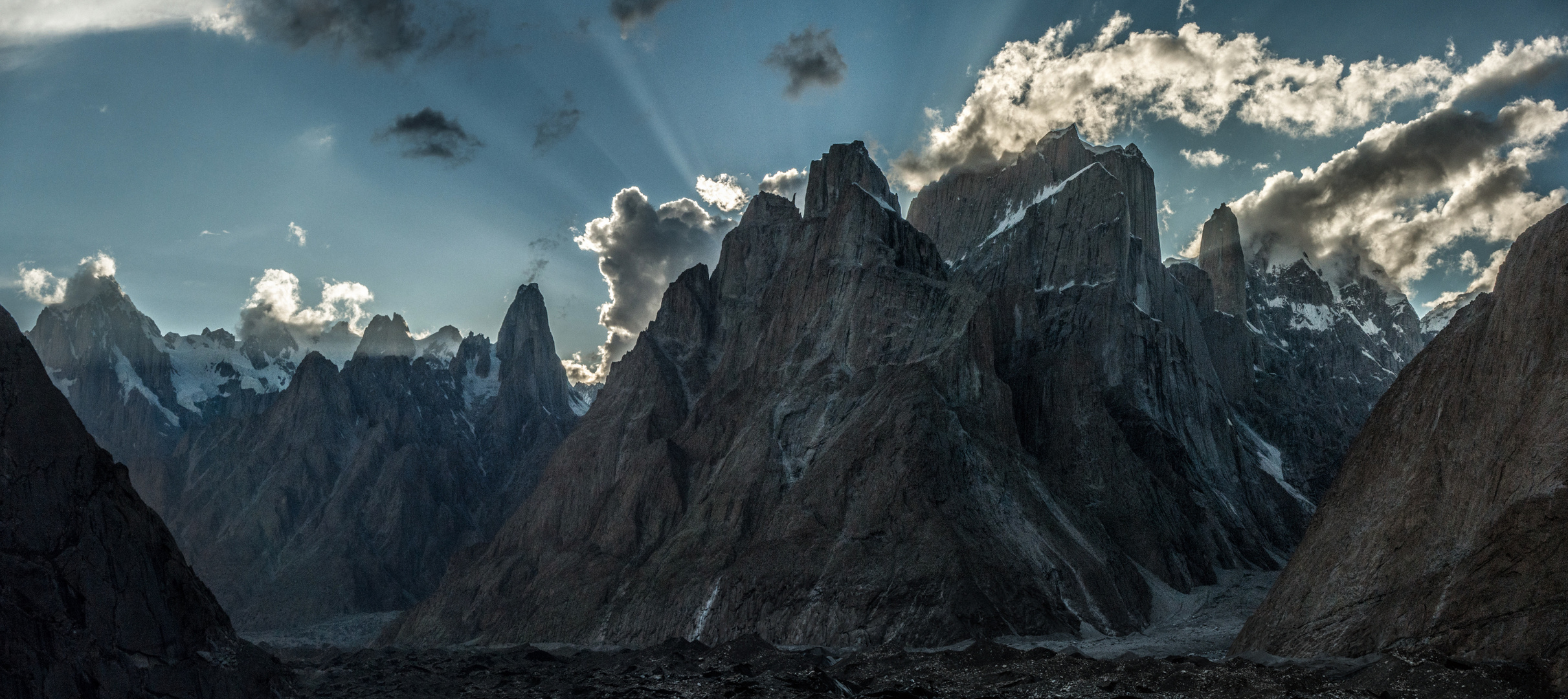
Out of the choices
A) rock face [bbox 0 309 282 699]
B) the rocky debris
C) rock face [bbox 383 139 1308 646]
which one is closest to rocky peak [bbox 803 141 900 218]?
rock face [bbox 383 139 1308 646]

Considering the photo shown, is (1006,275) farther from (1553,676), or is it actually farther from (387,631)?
(1553,676)

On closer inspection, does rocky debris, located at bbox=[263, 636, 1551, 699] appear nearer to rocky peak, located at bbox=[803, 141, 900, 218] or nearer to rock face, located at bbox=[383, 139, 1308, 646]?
rock face, located at bbox=[383, 139, 1308, 646]

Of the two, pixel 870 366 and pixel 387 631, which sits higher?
pixel 870 366

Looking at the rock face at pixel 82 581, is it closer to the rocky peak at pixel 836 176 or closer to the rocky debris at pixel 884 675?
the rocky debris at pixel 884 675

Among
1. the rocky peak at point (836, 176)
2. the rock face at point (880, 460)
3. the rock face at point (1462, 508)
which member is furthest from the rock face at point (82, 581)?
the rocky peak at point (836, 176)

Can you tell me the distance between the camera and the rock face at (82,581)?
48.5 meters

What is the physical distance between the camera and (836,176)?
181 metres

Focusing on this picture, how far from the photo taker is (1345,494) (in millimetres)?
72812

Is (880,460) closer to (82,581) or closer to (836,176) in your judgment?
(836,176)

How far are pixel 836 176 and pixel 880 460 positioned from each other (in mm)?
70693

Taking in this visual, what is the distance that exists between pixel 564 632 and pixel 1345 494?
94.7m

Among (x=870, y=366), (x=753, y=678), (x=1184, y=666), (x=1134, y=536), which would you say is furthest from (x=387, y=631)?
(x=1184, y=666)

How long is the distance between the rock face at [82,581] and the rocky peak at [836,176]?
5194 inches

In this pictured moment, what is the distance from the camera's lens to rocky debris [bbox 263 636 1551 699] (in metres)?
54.7
